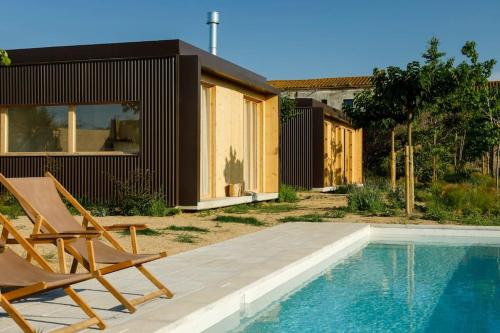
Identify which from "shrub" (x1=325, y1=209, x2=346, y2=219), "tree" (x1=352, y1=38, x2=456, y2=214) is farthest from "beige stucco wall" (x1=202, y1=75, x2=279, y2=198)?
"tree" (x1=352, y1=38, x2=456, y2=214)

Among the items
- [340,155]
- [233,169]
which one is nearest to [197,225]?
[233,169]

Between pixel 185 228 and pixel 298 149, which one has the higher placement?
pixel 298 149

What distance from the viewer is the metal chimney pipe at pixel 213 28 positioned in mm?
23594

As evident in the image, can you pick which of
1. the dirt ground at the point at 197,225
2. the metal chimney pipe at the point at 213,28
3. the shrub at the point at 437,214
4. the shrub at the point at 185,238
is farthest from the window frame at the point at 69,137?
the metal chimney pipe at the point at 213,28

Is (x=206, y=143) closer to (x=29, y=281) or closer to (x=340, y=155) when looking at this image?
(x=29, y=281)

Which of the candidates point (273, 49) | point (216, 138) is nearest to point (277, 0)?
point (273, 49)

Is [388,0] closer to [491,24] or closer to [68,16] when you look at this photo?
[491,24]

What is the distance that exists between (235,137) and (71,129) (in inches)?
175

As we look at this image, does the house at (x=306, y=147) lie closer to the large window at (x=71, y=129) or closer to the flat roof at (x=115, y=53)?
the flat roof at (x=115, y=53)

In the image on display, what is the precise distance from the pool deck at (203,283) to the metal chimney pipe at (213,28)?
1402cm

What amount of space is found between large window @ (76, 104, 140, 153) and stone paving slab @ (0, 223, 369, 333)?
17.6 feet

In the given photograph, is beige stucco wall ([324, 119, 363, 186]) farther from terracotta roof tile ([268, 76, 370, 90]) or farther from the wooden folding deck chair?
the wooden folding deck chair

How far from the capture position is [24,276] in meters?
4.11

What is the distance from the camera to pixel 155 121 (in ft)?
46.1
